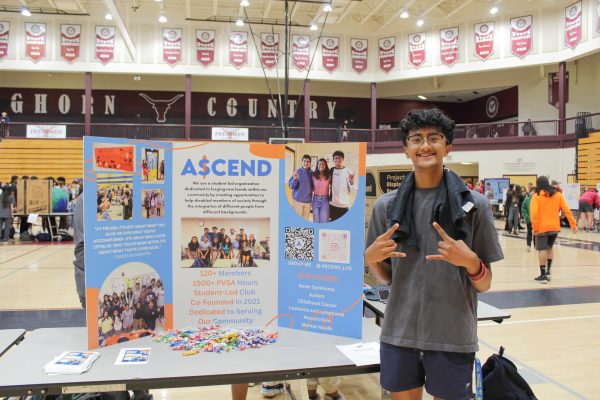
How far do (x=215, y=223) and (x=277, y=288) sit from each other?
1.58 ft

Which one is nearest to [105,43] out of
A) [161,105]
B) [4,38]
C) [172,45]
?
[172,45]

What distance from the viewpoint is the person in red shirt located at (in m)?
15.4

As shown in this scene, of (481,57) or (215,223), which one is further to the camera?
(481,57)

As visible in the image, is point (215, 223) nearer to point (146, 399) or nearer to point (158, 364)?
point (158, 364)

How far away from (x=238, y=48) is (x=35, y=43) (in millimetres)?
7945

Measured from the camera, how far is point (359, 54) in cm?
2156

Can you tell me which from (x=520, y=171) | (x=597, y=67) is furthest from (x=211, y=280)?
(x=597, y=67)

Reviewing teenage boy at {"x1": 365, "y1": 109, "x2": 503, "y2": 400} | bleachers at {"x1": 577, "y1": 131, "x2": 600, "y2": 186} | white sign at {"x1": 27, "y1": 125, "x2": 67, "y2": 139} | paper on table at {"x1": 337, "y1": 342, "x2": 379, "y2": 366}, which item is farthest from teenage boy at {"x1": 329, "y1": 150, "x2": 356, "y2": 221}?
white sign at {"x1": 27, "y1": 125, "x2": 67, "y2": 139}

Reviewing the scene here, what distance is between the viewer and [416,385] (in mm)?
1898

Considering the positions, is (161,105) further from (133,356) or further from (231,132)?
(133,356)

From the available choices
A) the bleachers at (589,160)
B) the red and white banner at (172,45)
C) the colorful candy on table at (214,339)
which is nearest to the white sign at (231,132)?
the red and white banner at (172,45)

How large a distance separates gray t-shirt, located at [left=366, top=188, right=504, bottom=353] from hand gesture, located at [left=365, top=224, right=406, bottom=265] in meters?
0.09

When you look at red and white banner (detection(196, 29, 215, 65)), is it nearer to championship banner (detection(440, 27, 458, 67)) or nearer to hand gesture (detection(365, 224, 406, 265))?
championship banner (detection(440, 27, 458, 67))

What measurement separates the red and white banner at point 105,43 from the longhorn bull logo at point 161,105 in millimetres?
4238
